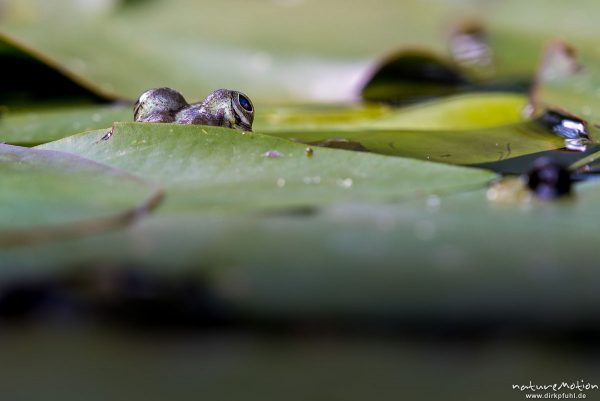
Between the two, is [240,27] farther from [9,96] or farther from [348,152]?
[348,152]

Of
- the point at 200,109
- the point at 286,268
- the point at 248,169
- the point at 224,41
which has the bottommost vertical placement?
the point at 286,268

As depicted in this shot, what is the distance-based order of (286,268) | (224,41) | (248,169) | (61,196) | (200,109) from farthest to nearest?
1. (224,41)
2. (200,109)
3. (248,169)
4. (61,196)
5. (286,268)

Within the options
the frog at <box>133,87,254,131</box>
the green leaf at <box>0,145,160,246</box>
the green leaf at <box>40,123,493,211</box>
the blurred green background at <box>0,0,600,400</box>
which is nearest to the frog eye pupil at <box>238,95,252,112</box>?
the frog at <box>133,87,254,131</box>

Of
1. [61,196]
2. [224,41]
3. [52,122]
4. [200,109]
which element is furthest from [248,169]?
[224,41]

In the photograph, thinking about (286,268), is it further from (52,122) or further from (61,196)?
(52,122)

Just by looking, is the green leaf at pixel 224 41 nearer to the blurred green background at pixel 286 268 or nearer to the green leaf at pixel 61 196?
the blurred green background at pixel 286 268

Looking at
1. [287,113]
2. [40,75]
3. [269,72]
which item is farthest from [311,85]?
[40,75]
